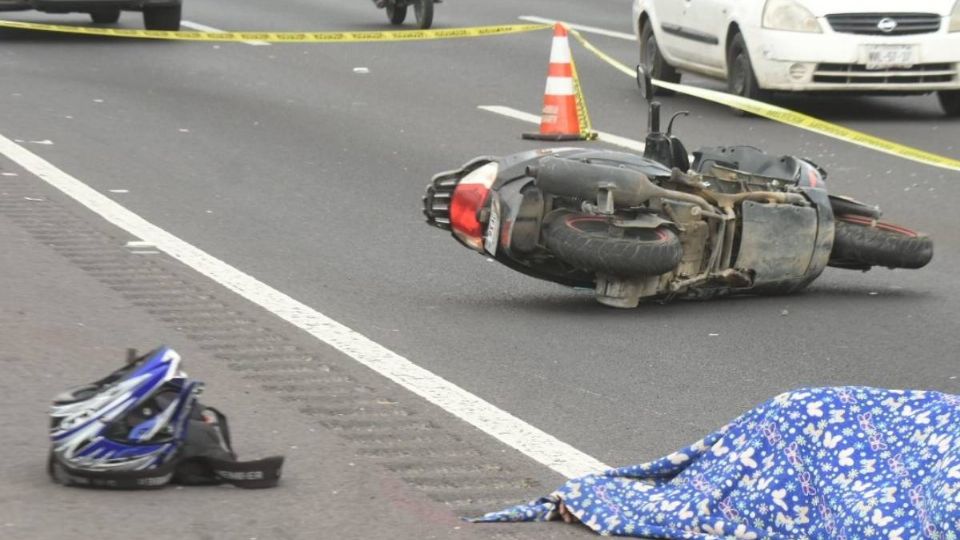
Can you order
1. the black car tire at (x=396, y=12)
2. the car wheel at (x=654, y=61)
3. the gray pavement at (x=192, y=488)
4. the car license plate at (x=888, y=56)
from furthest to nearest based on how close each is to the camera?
the black car tire at (x=396, y=12) < the car wheel at (x=654, y=61) < the car license plate at (x=888, y=56) < the gray pavement at (x=192, y=488)

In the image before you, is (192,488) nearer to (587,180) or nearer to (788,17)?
(587,180)

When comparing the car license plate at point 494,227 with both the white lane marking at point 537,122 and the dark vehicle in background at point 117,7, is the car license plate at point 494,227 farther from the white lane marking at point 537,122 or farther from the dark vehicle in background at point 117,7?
the dark vehicle in background at point 117,7

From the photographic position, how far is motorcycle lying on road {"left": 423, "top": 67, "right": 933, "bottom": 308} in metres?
8.34

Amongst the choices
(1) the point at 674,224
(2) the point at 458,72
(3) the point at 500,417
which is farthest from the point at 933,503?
(2) the point at 458,72

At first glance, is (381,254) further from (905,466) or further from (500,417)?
(905,466)

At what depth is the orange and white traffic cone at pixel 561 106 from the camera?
47.4ft

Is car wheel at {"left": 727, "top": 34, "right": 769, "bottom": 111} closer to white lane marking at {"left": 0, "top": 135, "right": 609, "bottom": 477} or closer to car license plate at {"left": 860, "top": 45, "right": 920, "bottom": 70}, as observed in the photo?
car license plate at {"left": 860, "top": 45, "right": 920, "bottom": 70}

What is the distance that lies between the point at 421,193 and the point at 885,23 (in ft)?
15.6

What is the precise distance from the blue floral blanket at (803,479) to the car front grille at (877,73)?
31.9 ft

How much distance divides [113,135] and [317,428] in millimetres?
7414

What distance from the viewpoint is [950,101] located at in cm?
1552

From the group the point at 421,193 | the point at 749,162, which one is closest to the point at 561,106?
the point at 421,193

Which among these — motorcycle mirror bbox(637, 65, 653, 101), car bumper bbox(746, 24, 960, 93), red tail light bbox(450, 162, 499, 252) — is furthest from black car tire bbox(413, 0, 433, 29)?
red tail light bbox(450, 162, 499, 252)

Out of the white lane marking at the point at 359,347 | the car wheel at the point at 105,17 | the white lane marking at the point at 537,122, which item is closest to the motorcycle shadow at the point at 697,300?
the white lane marking at the point at 359,347
